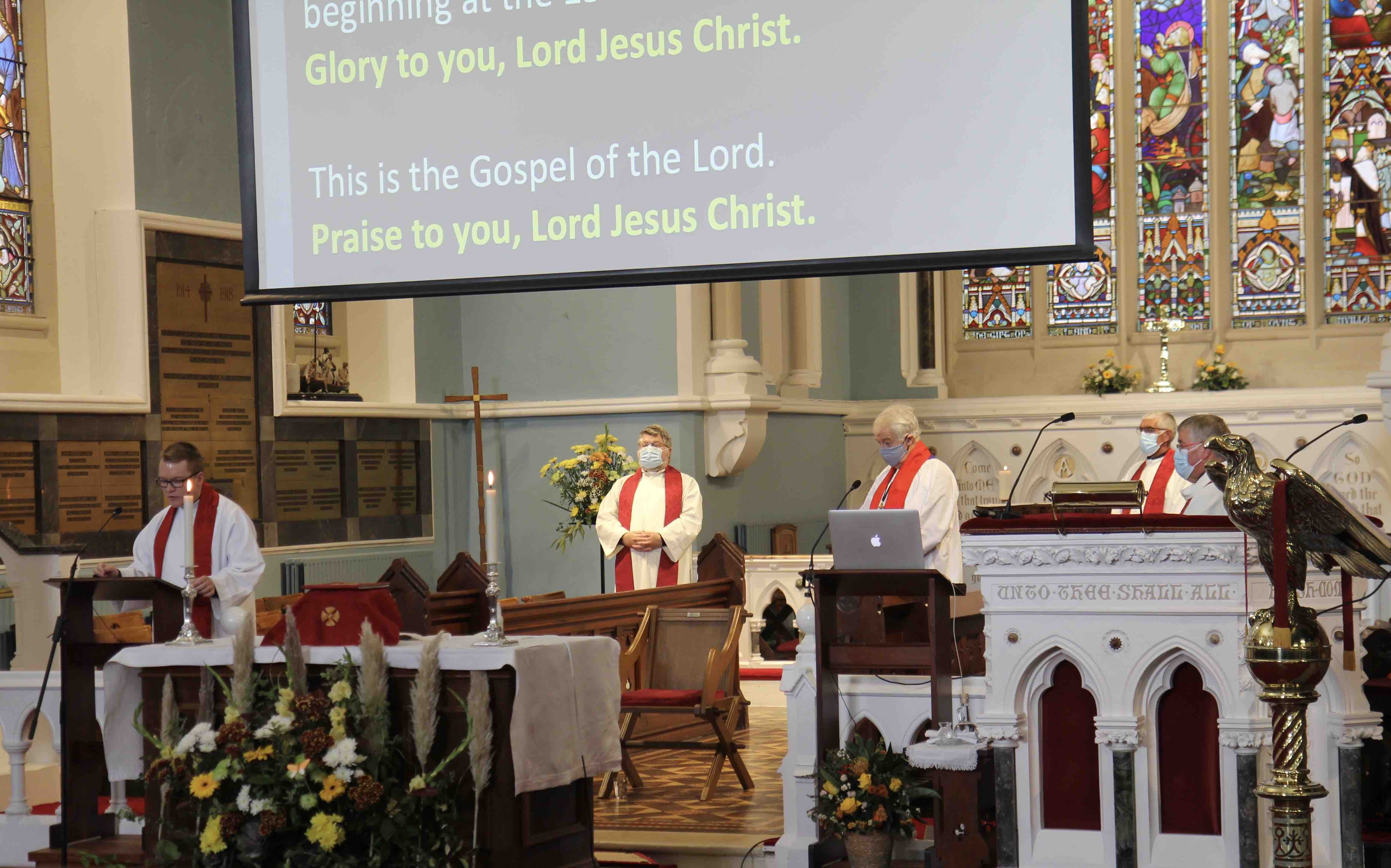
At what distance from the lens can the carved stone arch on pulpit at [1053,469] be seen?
1259cm

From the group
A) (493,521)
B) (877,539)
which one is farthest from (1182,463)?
(493,521)

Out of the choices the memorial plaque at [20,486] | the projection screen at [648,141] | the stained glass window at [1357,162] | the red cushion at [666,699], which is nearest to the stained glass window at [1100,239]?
the stained glass window at [1357,162]

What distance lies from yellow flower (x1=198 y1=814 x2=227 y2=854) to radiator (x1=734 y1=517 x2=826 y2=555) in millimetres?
6954

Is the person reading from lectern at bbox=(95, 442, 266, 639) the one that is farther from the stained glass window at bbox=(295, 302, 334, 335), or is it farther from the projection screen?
the stained glass window at bbox=(295, 302, 334, 335)

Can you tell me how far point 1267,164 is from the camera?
42.2 ft

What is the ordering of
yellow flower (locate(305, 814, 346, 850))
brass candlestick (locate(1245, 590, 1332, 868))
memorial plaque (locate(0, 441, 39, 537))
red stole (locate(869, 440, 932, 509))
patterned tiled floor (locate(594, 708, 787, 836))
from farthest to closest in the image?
memorial plaque (locate(0, 441, 39, 537)), red stole (locate(869, 440, 932, 509)), patterned tiled floor (locate(594, 708, 787, 836)), yellow flower (locate(305, 814, 346, 850)), brass candlestick (locate(1245, 590, 1332, 868))

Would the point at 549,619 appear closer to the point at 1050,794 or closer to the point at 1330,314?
the point at 1050,794

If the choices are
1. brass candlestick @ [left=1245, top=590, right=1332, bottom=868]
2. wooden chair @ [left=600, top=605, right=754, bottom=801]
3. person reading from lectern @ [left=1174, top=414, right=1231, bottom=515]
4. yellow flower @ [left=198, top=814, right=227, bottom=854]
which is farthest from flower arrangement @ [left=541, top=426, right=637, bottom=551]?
brass candlestick @ [left=1245, top=590, right=1332, bottom=868]

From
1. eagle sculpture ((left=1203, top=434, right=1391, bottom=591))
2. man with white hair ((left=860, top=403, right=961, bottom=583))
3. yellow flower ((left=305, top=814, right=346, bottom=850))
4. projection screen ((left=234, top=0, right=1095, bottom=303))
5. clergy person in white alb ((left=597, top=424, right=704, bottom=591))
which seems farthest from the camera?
clergy person in white alb ((left=597, top=424, right=704, bottom=591))

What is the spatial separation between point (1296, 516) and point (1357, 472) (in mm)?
8462

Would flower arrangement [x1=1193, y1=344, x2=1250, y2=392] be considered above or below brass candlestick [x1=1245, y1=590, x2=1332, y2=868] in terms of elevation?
above

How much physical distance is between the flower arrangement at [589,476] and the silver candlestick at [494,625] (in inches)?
214

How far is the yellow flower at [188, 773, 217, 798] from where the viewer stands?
4.11 meters

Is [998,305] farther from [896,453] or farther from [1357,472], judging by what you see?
[896,453]
